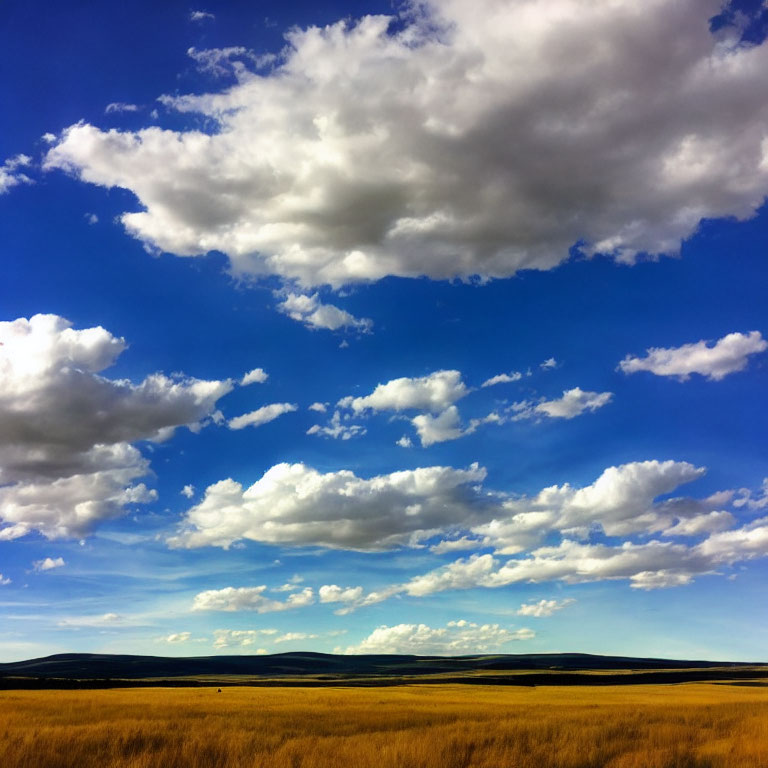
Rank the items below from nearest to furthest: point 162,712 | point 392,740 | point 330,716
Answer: point 392,740
point 330,716
point 162,712

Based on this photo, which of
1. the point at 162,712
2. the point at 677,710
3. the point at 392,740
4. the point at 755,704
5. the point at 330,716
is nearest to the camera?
the point at 392,740

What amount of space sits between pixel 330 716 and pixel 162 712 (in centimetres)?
739

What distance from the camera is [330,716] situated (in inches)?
1093

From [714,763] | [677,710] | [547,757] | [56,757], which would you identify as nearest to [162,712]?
[56,757]

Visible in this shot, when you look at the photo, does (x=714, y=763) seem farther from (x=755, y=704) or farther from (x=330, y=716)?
(x=755, y=704)

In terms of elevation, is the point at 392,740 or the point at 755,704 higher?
the point at 392,740

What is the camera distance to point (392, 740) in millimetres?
20609

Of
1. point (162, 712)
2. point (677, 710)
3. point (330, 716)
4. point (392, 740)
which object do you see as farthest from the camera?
point (677, 710)

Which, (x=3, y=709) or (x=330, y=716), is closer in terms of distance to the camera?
(x=330, y=716)

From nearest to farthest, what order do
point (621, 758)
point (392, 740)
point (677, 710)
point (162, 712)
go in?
point (621, 758)
point (392, 740)
point (162, 712)
point (677, 710)

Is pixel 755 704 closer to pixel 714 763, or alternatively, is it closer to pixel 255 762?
pixel 714 763

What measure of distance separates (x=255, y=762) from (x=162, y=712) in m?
14.8

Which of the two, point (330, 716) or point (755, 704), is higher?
point (330, 716)

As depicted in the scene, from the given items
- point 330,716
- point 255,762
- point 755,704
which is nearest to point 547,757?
point 255,762
